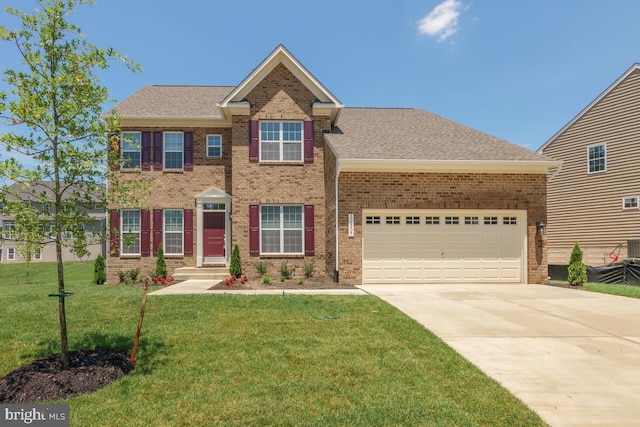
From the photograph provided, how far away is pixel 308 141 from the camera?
49.6 ft

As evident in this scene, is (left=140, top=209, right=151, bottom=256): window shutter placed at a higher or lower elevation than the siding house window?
lower

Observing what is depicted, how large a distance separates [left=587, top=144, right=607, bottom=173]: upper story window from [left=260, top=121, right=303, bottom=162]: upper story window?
16193 millimetres

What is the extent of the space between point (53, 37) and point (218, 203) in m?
11.4

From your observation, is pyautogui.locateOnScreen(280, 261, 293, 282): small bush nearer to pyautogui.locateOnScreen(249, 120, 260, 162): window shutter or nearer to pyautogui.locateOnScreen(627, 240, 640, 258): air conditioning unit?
pyautogui.locateOnScreen(249, 120, 260, 162): window shutter

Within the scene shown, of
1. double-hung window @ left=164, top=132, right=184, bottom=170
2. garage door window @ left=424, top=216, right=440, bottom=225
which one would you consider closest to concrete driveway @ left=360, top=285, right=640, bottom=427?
garage door window @ left=424, top=216, right=440, bottom=225

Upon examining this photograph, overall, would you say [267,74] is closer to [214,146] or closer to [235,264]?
[214,146]

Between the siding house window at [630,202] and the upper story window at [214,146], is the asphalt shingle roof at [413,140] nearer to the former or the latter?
the upper story window at [214,146]

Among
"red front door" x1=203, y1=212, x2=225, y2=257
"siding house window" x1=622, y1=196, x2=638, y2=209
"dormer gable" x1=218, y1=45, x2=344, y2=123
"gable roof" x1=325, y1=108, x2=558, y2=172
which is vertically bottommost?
"red front door" x1=203, y1=212, x2=225, y2=257

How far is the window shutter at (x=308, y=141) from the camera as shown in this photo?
15102 millimetres

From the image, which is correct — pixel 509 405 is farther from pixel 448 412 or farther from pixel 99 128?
pixel 99 128

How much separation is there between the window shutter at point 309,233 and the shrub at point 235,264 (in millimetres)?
2621

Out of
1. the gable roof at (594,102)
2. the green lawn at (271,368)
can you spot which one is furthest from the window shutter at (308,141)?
the gable roof at (594,102)

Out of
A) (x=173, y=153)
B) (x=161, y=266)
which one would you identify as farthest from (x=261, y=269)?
(x=173, y=153)

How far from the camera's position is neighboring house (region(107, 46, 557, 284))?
42.6 ft
